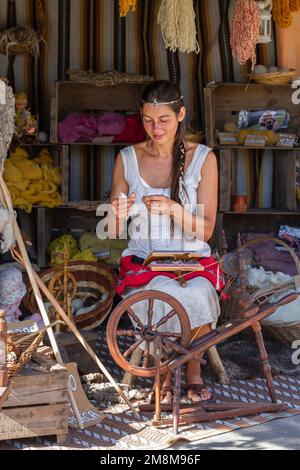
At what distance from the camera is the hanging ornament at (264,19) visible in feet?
18.2

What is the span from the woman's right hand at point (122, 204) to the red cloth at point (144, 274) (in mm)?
298

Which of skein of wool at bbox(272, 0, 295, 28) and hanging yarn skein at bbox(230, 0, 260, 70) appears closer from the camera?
hanging yarn skein at bbox(230, 0, 260, 70)

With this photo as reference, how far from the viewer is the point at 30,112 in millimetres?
6242

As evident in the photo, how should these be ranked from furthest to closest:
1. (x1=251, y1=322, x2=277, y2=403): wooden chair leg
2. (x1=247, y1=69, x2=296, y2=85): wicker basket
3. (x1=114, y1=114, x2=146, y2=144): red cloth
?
1. (x1=114, y1=114, x2=146, y2=144): red cloth
2. (x1=247, y1=69, x2=296, y2=85): wicker basket
3. (x1=251, y1=322, x2=277, y2=403): wooden chair leg

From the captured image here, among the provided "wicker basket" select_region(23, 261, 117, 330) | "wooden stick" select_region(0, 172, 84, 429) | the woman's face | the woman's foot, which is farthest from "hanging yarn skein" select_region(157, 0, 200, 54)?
the woman's foot

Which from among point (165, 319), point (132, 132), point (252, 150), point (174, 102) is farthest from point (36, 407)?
point (252, 150)

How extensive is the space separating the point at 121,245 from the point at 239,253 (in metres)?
1.90

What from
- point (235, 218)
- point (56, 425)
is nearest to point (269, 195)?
point (235, 218)

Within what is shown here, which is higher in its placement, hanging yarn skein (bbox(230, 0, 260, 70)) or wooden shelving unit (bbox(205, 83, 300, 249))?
hanging yarn skein (bbox(230, 0, 260, 70))

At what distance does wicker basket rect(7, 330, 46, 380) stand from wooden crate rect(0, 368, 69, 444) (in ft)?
0.20

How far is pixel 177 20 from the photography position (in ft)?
16.3

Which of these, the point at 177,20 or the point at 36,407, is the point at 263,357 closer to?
the point at 36,407

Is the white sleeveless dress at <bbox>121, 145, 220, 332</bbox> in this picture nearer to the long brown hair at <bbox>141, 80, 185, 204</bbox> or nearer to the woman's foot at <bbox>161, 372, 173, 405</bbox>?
the long brown hair at <bbox>141, 80, 185, 204</bbox>

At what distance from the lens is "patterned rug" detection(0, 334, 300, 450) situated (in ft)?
12.8
